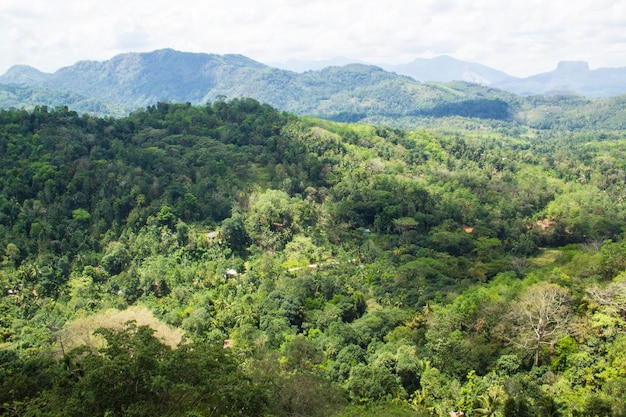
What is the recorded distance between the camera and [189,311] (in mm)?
25781

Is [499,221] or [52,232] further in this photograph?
[499,221]

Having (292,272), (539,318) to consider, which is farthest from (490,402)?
(292,272)

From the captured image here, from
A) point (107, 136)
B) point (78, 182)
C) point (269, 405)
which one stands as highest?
→ point (107, 136)

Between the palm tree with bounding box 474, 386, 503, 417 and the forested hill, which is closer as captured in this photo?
the forested hill

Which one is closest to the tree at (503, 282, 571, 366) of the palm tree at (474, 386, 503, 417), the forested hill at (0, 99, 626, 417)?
the forested hill at (0, 99, 626, 417)

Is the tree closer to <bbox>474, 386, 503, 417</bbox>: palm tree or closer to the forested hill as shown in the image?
the forested hill

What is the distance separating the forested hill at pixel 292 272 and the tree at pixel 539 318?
0.37ft

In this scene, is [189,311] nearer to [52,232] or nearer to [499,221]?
[52,232]

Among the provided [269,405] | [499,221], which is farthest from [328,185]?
[269,405]

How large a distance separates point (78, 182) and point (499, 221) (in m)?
33.1

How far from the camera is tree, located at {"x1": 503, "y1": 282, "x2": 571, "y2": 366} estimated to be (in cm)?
1772

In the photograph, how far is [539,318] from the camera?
18109mm

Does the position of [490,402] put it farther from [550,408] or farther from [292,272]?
[292,272]

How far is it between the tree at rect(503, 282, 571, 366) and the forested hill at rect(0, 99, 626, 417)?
11cm
